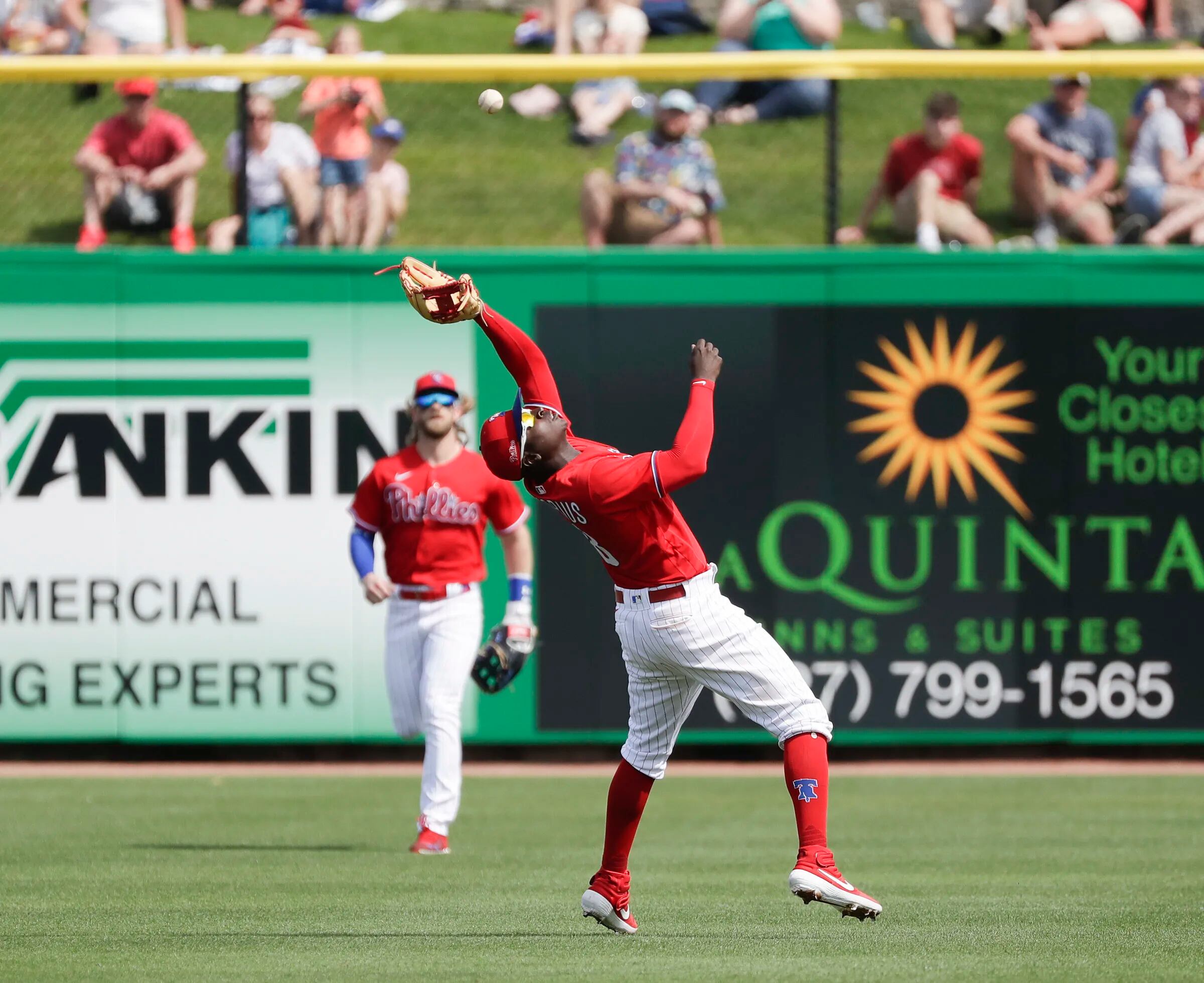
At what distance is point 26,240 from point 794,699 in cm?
848

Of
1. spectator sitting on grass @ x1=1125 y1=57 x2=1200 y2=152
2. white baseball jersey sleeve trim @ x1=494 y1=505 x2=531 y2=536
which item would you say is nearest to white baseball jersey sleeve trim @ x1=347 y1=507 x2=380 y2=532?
white baseball jersey sleeve trim @ x1=494 y1=505 x2=531 y2=536

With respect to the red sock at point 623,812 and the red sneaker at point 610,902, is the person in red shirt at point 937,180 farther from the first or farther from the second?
the red sneaker at point 610,902

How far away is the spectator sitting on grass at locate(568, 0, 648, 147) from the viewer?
1345cm

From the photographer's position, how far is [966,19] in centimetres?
1623

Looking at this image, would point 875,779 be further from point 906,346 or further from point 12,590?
point 12,590

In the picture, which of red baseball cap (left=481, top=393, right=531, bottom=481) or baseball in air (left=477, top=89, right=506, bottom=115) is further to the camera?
baseball in air (left=477, top=89, right=506, bottom=115)

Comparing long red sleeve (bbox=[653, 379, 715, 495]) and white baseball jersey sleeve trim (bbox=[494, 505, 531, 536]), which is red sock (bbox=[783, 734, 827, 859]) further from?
white baseball jersey sleeve trim (bbox=[494, 505, 531, 536])

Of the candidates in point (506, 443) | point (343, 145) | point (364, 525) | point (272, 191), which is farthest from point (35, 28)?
point (506, 443)

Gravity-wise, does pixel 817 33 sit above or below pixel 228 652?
above

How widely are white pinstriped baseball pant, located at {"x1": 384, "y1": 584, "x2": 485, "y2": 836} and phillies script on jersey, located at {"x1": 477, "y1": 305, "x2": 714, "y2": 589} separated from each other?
269cm

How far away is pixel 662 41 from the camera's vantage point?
17062mm

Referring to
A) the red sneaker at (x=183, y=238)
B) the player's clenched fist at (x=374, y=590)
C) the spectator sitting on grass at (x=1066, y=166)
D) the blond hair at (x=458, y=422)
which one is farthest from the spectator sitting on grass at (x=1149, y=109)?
the player's clenched fist at (x=374, y=590)

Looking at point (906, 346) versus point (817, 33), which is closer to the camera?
point (906, 346)

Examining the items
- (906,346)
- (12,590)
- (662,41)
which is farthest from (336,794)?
(662,41)
